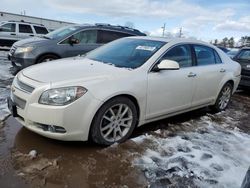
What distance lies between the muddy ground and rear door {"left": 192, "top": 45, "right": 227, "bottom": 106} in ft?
2.38

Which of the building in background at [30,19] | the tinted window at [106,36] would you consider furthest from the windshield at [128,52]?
the building in background at [30,19]

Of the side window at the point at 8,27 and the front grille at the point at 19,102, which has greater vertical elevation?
the side window at the point at 8,27

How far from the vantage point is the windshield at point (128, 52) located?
456 centimetres

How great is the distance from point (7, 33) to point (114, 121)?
1484cm

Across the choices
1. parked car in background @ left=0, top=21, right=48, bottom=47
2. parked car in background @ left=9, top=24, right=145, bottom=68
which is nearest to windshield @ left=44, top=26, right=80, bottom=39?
parked car in background @ left=9, top=24, right=145, bottom=68

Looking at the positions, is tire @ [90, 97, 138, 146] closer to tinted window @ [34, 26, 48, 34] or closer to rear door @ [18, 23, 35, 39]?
rear door @ [18, 23, 35, 39]

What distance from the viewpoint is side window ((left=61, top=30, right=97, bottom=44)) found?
28.8 ft

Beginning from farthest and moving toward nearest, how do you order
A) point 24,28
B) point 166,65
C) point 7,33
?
point 24,28 < point 7,33 < point 166,65

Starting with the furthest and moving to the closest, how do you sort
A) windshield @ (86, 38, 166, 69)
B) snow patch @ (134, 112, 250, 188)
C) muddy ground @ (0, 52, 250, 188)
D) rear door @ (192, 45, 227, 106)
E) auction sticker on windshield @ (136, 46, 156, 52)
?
rear door @ (192, 45, 227, 106) < auction sticker on windshield @ (136, 46, 156, 52) < windshield @ (86, 38, 166, 69) < snow patch @ (134, 112, 250, 188) < muddy ground @ (0, 52, 250, 188)

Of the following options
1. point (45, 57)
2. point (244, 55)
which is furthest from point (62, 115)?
point (244, 55)

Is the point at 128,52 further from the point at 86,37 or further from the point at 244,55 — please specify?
the point at 244,55

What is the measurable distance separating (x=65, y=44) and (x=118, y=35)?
6.35 ft

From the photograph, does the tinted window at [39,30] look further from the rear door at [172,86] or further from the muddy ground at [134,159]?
the rear door at [172,86]

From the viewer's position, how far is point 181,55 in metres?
5.11
